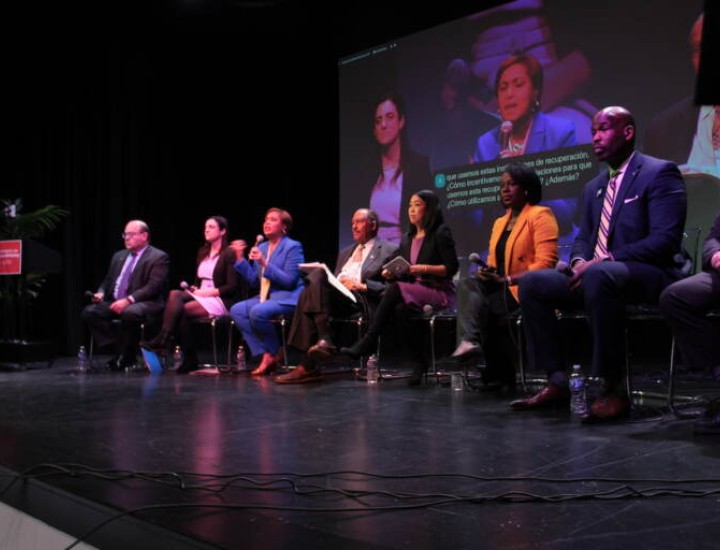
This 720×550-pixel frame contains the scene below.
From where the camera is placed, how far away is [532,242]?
3.62m

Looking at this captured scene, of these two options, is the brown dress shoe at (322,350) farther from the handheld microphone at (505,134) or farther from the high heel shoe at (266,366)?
the handheld microphone at (505,134)

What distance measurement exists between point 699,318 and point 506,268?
1285 mm

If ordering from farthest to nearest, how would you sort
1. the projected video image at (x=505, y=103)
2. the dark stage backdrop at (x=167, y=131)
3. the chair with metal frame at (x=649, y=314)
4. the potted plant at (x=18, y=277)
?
the dark stage backdrop at (x=167, y=131) < the potted plant at (x=18, y=277) < the projected video image at (x=505, y=103) < the chair with metal frame at (x=649, y=314)

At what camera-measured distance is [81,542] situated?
1.44m

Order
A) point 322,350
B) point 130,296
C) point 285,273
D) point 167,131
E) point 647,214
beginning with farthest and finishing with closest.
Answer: point 167,131 → point 130,296 → point 285,273 → point 322,350 → point 647,214

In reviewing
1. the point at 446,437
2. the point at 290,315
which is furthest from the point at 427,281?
the point at 446,437

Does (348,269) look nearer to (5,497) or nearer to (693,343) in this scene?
(693,343)

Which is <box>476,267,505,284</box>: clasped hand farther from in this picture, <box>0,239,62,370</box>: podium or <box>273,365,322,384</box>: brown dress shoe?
<box>0,239,62,370</box>: podium

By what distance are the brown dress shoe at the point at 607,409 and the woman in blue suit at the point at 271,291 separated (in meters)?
2.61

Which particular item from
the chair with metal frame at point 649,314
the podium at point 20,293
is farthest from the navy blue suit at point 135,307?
the chair with metal frame at point 649,314

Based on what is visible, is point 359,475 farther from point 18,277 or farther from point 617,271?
point 18,277

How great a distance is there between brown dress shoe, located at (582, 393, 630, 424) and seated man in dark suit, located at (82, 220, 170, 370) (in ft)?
12.3

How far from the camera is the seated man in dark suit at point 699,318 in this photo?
247cm

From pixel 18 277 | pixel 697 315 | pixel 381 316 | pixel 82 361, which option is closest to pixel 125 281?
pixel 82 361
